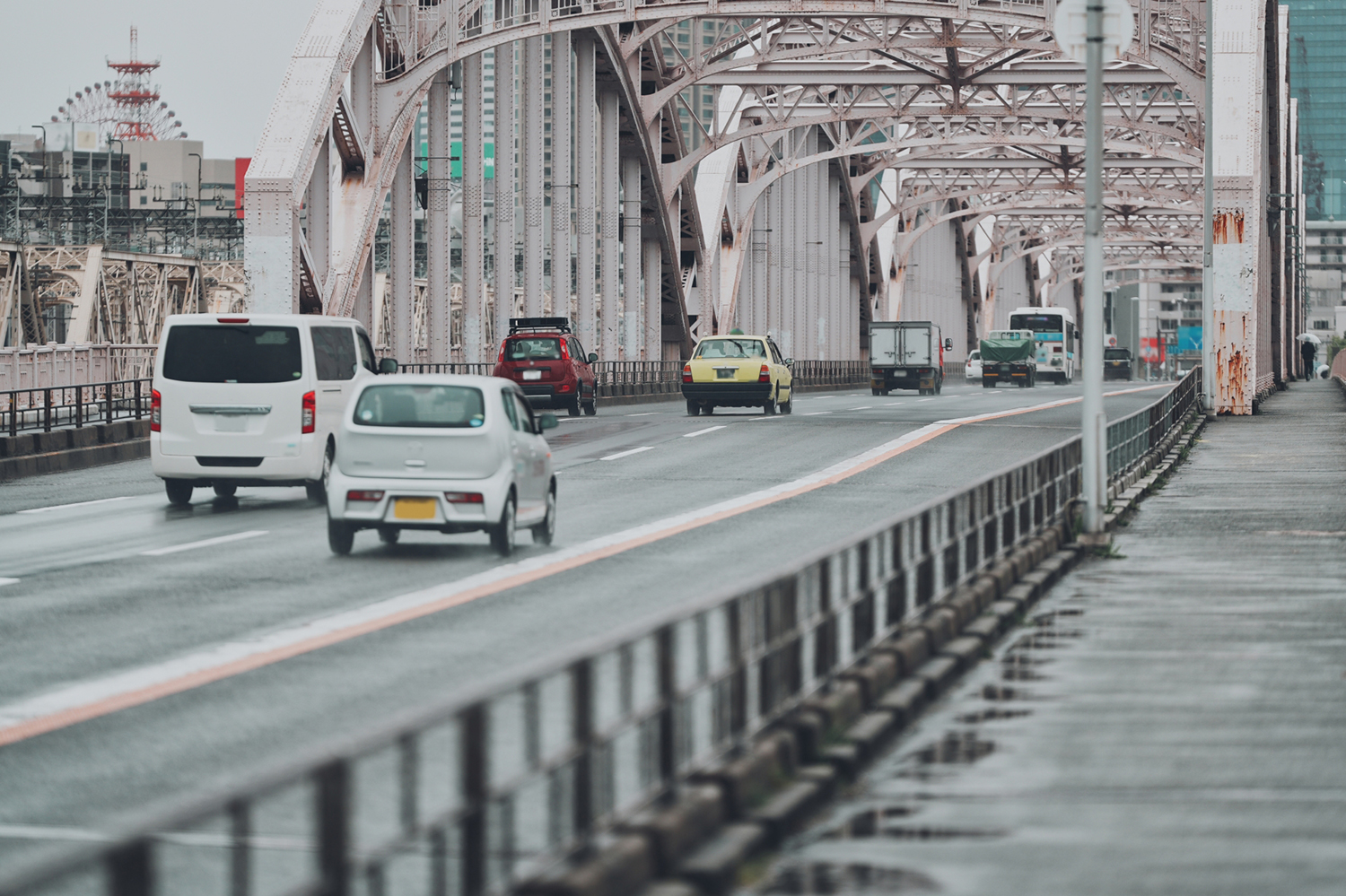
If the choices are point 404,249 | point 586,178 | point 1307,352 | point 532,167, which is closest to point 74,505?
point 404,249

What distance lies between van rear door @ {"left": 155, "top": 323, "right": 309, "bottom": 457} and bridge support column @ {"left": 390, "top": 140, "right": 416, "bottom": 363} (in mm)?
22893

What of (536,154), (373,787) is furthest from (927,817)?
(536,154)

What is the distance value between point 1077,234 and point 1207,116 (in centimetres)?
9556

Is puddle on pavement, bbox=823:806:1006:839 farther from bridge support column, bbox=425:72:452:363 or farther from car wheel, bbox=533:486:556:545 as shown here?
bridge support column, bbox=425:72:452:363

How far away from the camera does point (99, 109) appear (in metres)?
158

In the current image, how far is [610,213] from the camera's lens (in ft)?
185

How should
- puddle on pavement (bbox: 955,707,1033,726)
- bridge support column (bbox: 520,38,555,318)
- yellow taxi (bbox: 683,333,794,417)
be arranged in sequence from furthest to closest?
bridge support column (bbox: 520,38,555,318) < yellow taxi (bbox: 683,333,794,417) < puddle on pavement (bbox: 955,707,1033,726)

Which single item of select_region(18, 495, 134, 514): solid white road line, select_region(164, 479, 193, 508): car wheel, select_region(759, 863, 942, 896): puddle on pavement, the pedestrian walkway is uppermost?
select_region(164, 479, 193, 508): car wheel

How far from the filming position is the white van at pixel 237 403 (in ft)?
65.8

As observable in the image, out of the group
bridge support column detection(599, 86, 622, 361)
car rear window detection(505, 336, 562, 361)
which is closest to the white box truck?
bridge support column detection(599, 86, 622, 361)

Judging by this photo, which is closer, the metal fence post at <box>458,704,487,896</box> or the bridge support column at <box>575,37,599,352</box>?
the metal fence post at <box>458,704,487,896</box>

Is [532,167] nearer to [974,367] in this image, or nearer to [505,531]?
[505,531]

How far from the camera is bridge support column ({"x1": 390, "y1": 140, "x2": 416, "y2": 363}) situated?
142 ft

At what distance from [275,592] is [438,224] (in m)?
33.9
